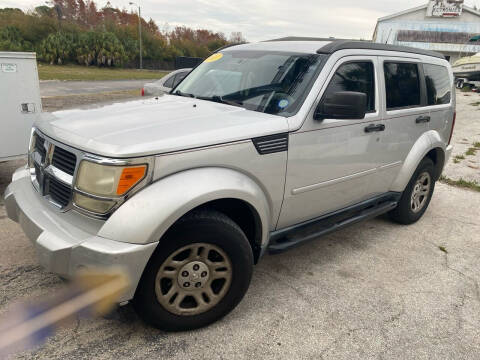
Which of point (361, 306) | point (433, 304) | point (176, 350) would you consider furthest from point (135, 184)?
point (433, 304)

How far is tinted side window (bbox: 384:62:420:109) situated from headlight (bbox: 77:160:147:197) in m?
2.49

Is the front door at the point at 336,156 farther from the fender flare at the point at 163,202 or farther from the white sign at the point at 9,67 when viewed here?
the white sign at the point at 9,67

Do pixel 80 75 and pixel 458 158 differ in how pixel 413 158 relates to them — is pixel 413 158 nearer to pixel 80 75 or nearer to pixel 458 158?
pixel 458 158

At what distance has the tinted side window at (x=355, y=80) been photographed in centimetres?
308

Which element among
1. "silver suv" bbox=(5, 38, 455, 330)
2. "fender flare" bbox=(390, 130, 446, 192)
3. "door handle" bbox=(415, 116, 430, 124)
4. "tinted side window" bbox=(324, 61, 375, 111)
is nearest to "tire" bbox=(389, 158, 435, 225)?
"fender flare" bbox=(390, 130, 446, 192)

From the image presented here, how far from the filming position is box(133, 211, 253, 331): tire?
2.27 meters

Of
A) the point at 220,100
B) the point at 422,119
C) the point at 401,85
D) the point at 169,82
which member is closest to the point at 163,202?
the point at 220,100

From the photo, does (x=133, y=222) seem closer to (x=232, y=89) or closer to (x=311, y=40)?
(x=232, y=89)

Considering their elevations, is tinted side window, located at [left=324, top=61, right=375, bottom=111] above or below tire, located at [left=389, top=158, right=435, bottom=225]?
above

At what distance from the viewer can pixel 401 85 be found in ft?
12.4

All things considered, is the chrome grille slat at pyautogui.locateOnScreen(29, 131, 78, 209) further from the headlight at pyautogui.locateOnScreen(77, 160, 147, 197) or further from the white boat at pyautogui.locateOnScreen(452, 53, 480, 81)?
the white boat at pyautogui.locateOnScreen(452, 53, 480, 81)

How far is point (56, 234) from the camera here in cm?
218

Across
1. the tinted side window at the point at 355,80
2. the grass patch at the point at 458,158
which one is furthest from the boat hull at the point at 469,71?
the tinted side window at the point at 355,80

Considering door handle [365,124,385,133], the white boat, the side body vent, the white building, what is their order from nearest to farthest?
1. the side body vent
2. door handle [365,124,385,133]
3. the white boat
4. the white building
